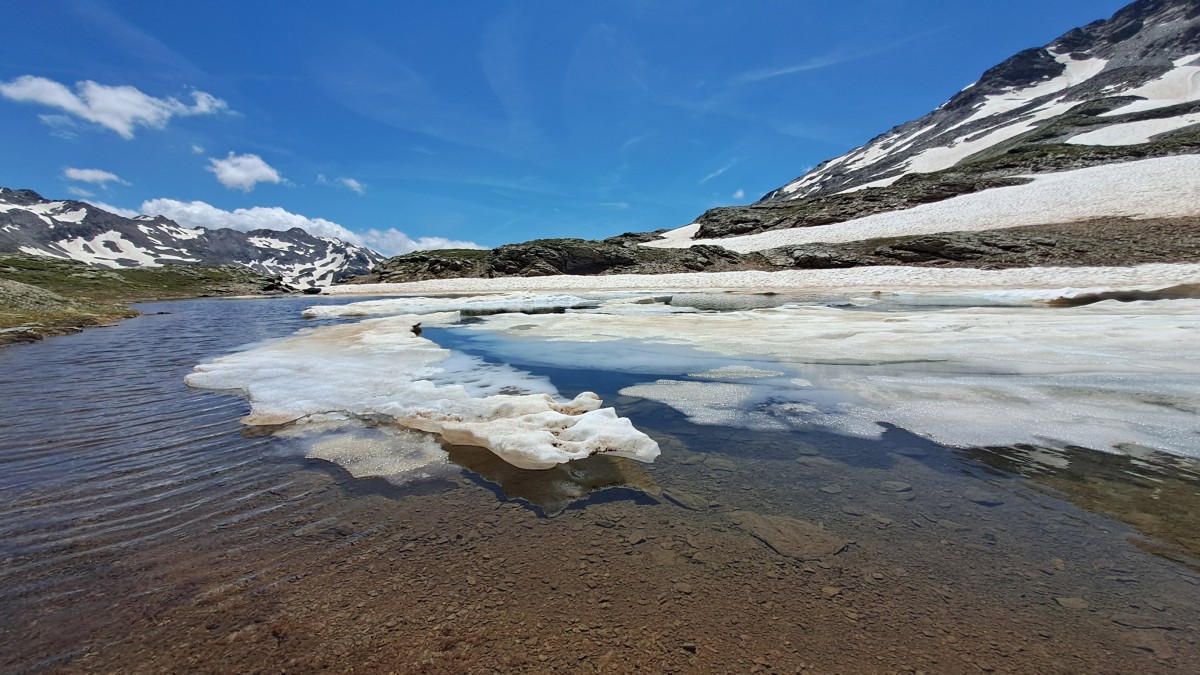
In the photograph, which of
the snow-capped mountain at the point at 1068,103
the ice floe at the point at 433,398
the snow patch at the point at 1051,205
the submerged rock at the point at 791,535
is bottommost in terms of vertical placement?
the submerged rock at the point at 791,535

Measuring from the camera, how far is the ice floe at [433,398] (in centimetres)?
489

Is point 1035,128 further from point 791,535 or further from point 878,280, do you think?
point 791,535

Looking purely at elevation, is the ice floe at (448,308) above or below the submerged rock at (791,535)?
above

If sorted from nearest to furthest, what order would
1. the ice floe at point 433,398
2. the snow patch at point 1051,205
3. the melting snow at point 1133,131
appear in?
the ice floe at point 433,398 < the snow patch at point 1051,205 < the melting snow at point 1133,131

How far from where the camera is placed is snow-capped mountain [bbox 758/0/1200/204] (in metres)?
73.1

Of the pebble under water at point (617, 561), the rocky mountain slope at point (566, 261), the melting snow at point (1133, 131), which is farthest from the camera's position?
the melting snow at point (1133, 131)

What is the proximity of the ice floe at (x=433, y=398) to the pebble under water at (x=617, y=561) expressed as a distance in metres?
0.35

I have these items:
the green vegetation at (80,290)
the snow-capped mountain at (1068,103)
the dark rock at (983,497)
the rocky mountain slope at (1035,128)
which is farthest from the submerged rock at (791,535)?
the snow-capped mountain at (1068,103)

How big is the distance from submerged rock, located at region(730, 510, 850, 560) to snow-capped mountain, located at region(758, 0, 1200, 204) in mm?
94241

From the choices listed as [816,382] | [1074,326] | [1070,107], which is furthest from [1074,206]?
[1070,107]

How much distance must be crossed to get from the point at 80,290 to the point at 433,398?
84.4 meters

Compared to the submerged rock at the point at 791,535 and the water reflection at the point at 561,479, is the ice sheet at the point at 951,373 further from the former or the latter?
the submerged rock at the point at 791,535

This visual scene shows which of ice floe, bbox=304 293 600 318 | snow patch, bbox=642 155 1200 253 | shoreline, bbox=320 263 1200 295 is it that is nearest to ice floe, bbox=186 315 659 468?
ice floe, bbox=304 293 600 318

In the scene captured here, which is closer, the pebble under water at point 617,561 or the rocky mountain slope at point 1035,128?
the pebble under water at point 617,561
